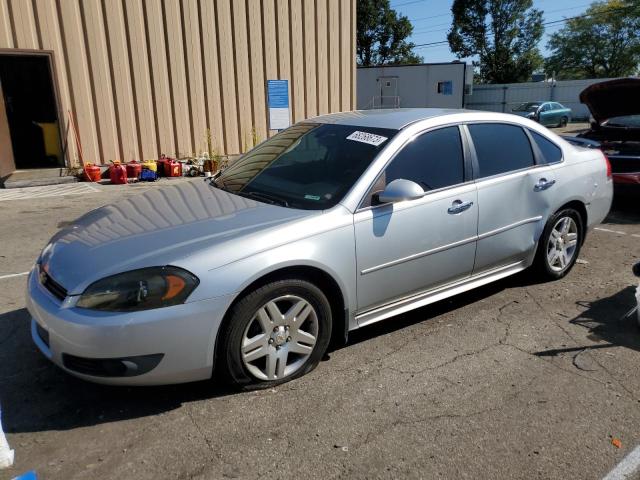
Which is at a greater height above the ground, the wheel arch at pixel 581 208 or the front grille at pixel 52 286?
the front grille at pixel 52 286

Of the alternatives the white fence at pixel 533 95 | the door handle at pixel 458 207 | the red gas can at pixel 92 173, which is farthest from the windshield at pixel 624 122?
the white fence at pixel 533 95

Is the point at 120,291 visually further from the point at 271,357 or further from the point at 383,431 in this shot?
the point at 383,431

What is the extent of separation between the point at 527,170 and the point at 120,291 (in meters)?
3.27

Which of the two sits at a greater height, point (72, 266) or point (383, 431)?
point (72, 266)

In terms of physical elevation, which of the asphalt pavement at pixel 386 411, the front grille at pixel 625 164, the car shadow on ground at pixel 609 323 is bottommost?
the car shadow on ground at pixel 609 323

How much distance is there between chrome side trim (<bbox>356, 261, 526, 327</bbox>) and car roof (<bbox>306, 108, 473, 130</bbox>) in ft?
3.91

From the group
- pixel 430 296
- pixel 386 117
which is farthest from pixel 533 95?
pixel 430 296

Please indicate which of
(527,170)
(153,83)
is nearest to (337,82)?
(153,83)

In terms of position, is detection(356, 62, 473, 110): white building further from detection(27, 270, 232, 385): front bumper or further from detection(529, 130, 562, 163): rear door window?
detection(27, 270, 232, 385): front bumper

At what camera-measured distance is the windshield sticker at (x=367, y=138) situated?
3.63 meters

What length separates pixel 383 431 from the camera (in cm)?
271

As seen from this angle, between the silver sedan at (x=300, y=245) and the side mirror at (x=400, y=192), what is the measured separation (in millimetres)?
15

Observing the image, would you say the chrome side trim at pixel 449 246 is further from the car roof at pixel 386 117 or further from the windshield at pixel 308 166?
the car roof at pixel 386 117

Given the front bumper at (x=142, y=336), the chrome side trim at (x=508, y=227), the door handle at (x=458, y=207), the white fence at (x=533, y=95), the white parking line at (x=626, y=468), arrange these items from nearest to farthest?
the white parking line at (x=626, y=468), the front bumper at (x=142, y=336), the door handle at (x=458, y=207), the chrome side trim at (x=508, y=227), the white fence at (x=533, y=95)
